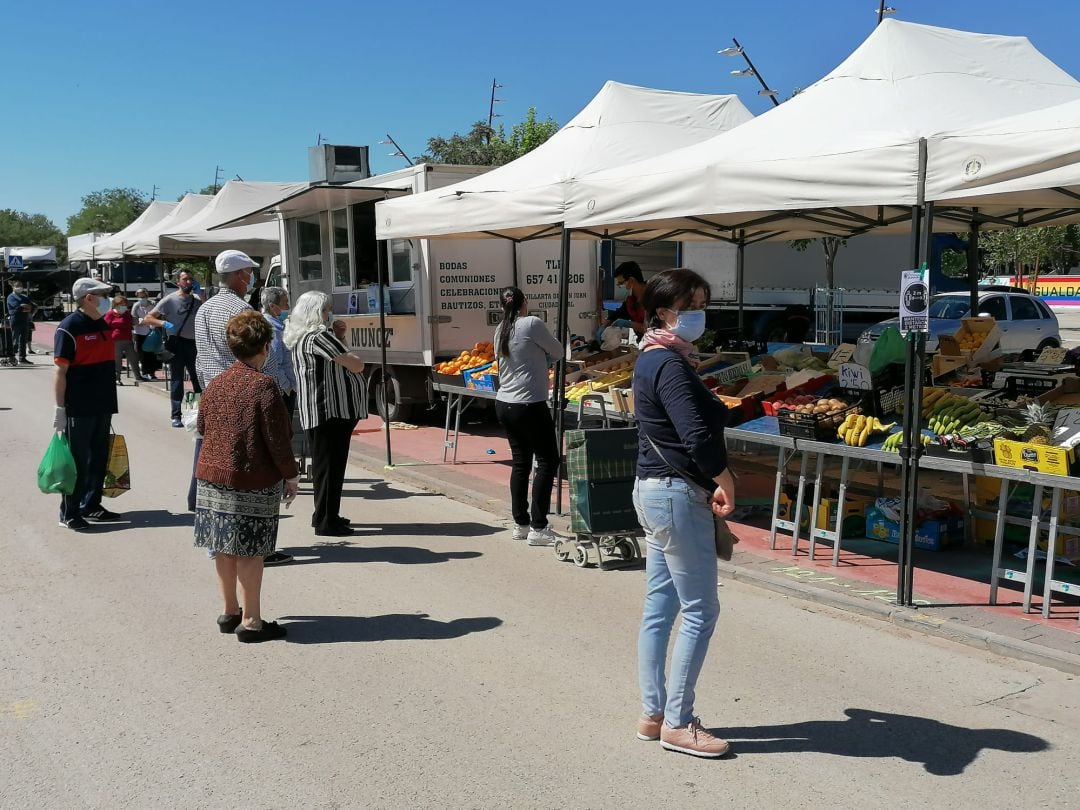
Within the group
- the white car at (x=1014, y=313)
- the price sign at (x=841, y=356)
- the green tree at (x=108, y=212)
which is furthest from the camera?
the green tree at (x=108, y=212)

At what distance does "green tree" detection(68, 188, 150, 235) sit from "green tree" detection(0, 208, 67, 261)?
423 centimetres

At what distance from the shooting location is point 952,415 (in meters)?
6.55

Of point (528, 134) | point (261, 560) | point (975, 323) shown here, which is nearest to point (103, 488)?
point (261, 560)

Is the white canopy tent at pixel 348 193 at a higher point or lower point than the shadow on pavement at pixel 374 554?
higher

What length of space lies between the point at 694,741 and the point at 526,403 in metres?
3.69

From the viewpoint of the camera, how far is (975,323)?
32.0ft

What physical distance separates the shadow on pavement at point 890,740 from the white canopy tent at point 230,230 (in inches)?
677

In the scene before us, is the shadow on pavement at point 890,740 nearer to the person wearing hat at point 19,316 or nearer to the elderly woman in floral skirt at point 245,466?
the elderly woman in floral skirt at point 245,466

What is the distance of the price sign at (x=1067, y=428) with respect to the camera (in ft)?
18.7

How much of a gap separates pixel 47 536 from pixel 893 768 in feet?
21.5

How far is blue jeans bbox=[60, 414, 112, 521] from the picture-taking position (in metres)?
8.02

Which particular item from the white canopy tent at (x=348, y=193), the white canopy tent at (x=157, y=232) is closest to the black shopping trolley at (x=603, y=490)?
the white canopy tent at (x=348, y=193)

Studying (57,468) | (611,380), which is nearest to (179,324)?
(57,468)

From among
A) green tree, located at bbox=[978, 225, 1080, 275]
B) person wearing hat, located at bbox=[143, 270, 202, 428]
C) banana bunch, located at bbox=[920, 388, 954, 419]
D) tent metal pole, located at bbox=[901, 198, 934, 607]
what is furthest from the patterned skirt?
green tree, located at bbox=[978, 225, 1080, 275]
